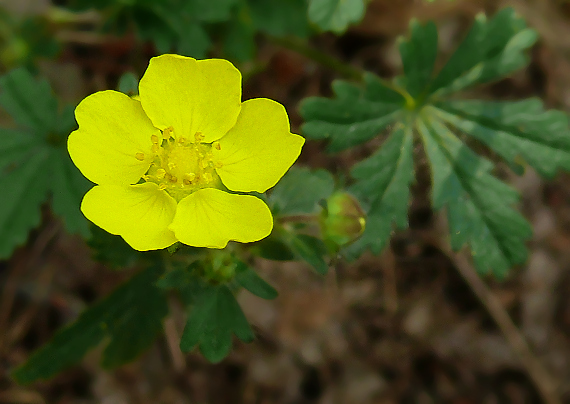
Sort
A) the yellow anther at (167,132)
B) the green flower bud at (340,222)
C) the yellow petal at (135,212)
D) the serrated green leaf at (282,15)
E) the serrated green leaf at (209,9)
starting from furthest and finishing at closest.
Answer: the serrated green leaf at (282,15) → the serrated green leaf at (209,9) → the green flower bud at (340,222) → the yellow anther at (167,132) → the yellow petal at (135,212)

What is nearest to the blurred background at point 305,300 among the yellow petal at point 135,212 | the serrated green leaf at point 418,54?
the serrated green leaf at point 418,54

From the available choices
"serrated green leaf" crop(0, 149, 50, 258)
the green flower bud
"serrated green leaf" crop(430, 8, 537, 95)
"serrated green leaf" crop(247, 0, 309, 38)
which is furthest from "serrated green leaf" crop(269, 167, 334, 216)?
"serrated green leaf" crop(247, 0, 309, 38)

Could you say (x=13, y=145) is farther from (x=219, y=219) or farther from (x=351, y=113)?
(x=351, y=113)

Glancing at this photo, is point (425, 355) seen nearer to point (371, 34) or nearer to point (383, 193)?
point (383, 193)

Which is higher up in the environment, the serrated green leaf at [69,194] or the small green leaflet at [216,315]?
the small green leaflet at [216,315]

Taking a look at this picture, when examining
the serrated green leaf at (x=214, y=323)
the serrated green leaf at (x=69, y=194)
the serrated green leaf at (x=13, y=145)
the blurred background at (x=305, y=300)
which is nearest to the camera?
the serrated green leaf at (x=214, y=323)

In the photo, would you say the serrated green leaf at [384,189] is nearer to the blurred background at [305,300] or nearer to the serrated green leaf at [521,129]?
the serrated green leaf at [521,129]
